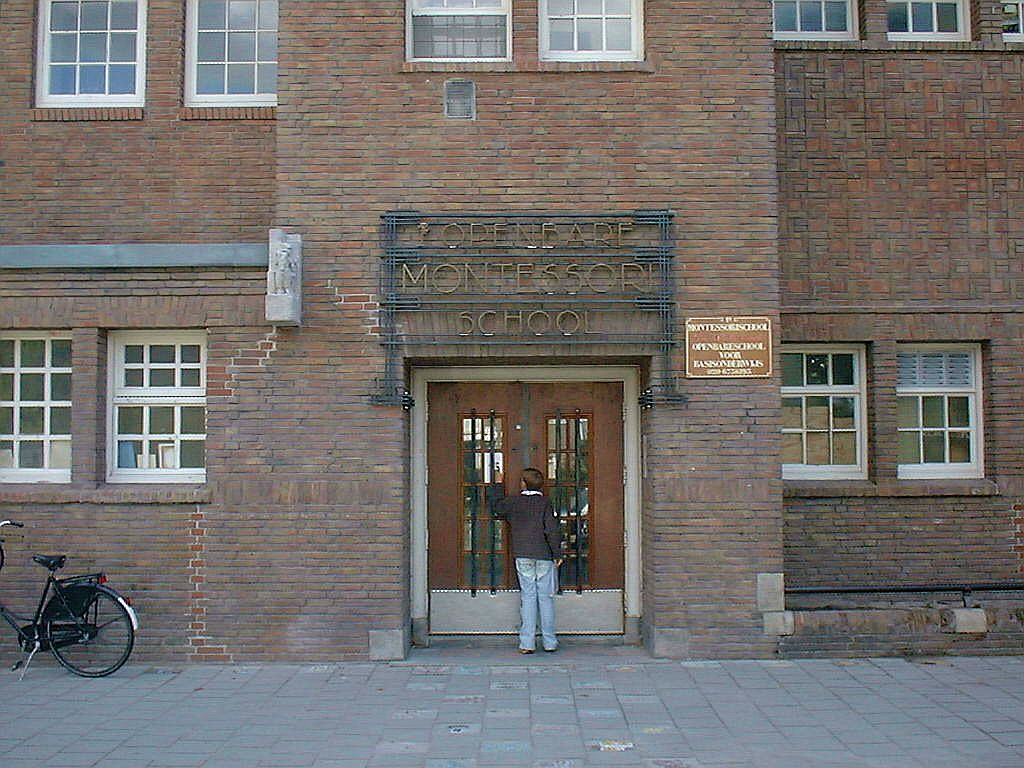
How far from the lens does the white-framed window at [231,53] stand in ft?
32.0

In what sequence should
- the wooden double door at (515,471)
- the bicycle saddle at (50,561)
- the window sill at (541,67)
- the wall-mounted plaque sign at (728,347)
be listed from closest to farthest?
the bicycle saddle at (50,561) < the wall-mounted plaque sign at (728,347) < the window sill at (541,67) < the wooden double door at (515,471)

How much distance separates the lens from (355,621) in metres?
8.88

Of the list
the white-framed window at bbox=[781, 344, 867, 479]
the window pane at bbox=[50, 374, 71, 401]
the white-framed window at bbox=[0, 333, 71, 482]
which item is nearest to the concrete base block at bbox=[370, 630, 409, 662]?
the white-framed window at bbox=[0, 333, 71, 482]

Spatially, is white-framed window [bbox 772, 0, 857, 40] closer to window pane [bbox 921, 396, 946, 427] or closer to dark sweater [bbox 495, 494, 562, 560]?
window pane [bbox 921, 396, 946, 427]

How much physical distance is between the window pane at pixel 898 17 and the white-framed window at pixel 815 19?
407 mm

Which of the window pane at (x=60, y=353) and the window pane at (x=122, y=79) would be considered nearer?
the window pane at (x=60, y=353)

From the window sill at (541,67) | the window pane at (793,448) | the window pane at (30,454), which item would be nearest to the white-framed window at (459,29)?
the window sill at (541,67)

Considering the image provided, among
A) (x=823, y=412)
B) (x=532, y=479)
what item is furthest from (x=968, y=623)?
(x=532, y=479)

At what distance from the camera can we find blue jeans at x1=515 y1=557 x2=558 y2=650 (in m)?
9.29

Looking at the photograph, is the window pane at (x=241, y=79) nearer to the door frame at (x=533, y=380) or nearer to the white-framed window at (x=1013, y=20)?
the door frame at (x=533, y=380)

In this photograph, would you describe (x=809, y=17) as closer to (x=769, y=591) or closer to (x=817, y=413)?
(x=817, y=413)

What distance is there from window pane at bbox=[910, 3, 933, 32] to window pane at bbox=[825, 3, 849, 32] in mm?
712

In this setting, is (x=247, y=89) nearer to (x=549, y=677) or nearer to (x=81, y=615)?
(x=81, y=615)

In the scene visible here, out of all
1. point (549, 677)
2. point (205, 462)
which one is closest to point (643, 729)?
point (549, 677)
